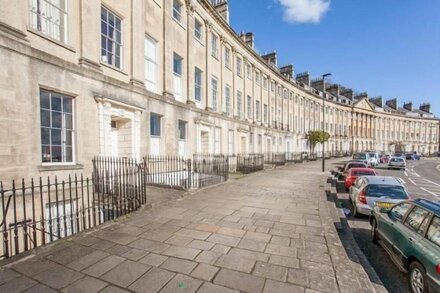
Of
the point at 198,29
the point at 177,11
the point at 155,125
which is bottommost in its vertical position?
the point at 155,125

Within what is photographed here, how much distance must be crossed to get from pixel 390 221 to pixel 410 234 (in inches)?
37.3

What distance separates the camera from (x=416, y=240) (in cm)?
397

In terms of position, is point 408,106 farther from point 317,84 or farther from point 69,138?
point 69,138

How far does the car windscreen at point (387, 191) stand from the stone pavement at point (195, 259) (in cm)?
285

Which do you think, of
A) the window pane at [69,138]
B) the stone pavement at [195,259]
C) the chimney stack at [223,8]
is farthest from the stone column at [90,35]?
the chimney stack at [223,8]

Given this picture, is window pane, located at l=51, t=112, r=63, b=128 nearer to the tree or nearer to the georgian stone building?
the georgian stone building

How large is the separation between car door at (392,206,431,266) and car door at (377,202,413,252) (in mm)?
144

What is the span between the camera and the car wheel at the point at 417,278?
137 inches

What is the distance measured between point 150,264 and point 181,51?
551 inches

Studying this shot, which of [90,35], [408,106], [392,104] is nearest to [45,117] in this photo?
[90,35]

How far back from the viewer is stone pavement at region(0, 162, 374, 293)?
323 cm

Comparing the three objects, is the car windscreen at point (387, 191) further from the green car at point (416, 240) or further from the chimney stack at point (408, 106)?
the chimney stack at point (408, 106)

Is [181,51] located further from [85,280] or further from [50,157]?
[85,280]

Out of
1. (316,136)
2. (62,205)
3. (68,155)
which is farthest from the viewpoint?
(316,136)
